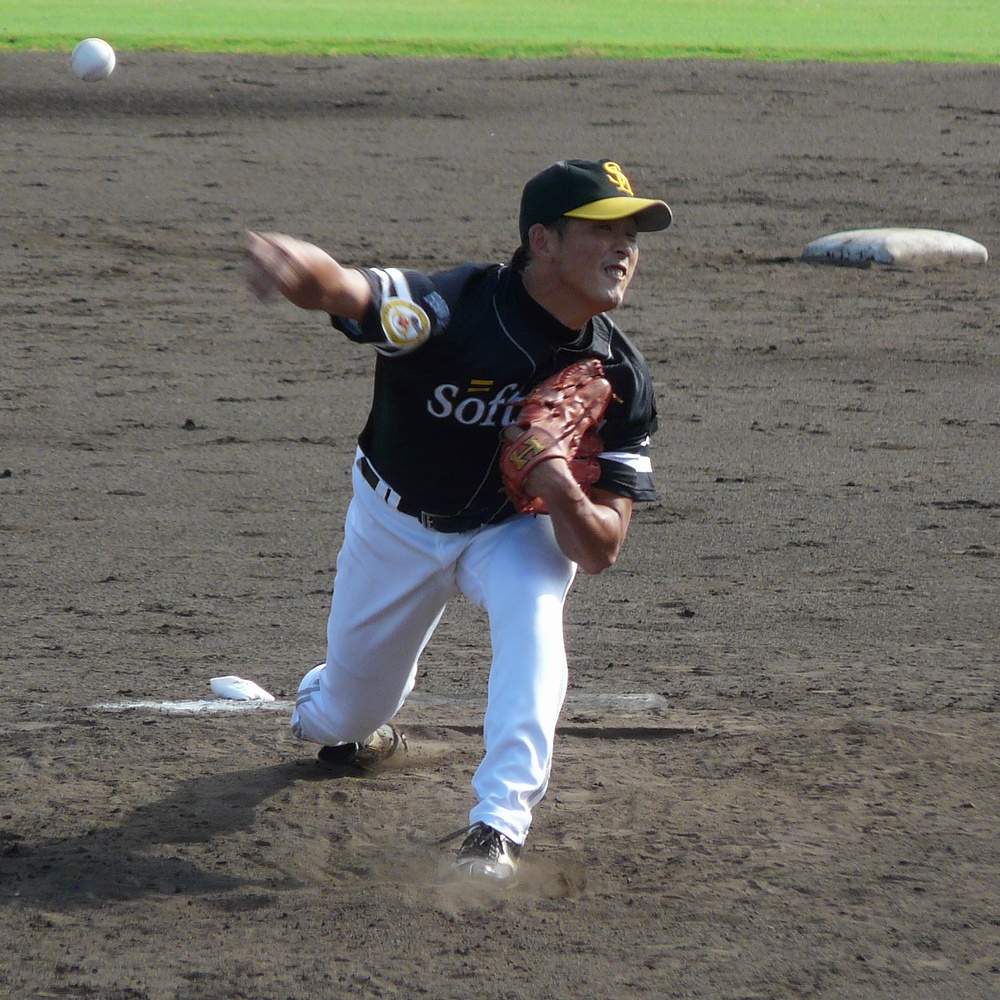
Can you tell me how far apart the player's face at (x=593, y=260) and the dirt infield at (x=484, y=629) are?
46.9 inches

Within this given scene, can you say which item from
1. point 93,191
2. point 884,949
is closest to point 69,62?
point 93,191

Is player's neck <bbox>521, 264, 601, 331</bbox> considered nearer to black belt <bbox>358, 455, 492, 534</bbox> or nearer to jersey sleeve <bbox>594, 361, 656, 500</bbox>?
jersey sleeve <bbox>594, 361, 656, 500</bbox>

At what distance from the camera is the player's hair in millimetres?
3047

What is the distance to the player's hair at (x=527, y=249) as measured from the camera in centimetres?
305

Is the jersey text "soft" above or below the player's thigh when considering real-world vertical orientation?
above

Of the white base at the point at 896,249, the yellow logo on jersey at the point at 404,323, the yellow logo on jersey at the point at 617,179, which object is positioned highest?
the yellow logo on jersey at the point at 617,179

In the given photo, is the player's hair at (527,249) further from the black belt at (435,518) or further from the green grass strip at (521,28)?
the green grass strip at (521,28)

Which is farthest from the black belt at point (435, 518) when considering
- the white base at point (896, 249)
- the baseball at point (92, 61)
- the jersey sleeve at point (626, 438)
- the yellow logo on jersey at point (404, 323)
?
the baseball at point (92, 61)

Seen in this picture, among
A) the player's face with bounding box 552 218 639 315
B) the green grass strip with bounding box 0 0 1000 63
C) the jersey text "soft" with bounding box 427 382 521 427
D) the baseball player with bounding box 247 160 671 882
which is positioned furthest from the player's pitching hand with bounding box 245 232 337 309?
the green grass strip with bounding box 0 0 1000 63

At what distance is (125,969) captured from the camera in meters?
2.69

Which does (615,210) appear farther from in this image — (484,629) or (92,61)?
(92,61)

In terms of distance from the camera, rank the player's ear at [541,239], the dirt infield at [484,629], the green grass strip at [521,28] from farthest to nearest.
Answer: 1. the green grass strip at [521,28]
2. the player's ear at [541,239]
3. the dirt infield at [484,629]

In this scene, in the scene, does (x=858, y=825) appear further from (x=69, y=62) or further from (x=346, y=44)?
(x=346, y=44)

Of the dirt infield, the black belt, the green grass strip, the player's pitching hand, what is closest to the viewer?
the player's pitching hand
